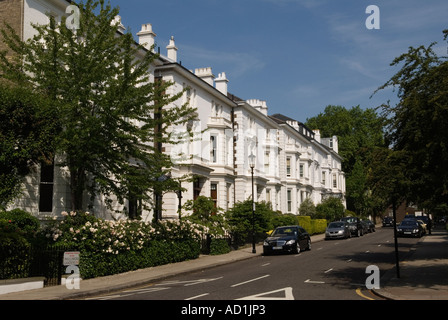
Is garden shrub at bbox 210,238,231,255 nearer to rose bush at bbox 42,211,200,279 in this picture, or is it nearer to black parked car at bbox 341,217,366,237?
rose bush at bbox 42,211,200,279

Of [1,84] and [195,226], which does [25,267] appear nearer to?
[1,84]

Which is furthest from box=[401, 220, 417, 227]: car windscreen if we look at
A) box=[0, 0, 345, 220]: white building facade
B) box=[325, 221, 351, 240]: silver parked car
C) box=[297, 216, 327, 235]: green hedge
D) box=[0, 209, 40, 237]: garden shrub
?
box=[0, 209, 40, 237]: garden shrub

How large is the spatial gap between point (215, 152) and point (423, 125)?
23.3 metres

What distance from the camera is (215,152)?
35.8 metres

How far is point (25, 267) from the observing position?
14.6m

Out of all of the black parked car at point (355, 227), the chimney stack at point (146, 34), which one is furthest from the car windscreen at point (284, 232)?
the black parked car at point (355, 227)

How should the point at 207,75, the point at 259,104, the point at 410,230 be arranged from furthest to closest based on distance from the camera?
the point at 259,104, the point at 410,230, the point at 207,75

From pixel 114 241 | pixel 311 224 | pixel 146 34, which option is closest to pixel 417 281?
pixel 114 241

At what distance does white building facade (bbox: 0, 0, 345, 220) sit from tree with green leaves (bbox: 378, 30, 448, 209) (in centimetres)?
839

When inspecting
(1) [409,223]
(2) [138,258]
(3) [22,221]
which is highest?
(3) [22,221]

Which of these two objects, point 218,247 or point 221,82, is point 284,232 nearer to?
point 218,247

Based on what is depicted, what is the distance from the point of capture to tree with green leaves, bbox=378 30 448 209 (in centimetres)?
1230

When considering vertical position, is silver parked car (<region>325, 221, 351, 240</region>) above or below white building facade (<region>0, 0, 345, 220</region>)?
below
